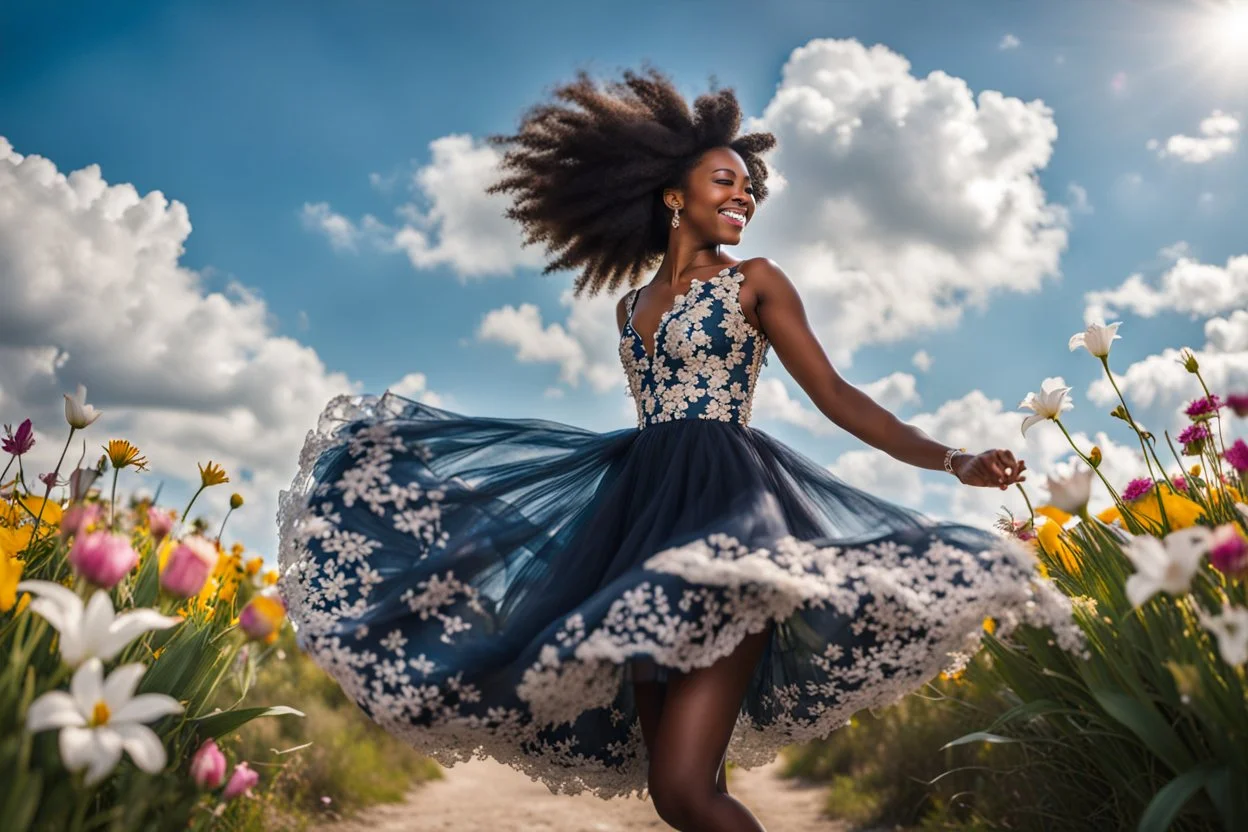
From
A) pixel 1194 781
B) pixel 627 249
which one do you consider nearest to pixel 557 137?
pixel 627 249

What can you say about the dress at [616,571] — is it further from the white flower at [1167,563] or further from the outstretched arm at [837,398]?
the white flower at [1167,563]

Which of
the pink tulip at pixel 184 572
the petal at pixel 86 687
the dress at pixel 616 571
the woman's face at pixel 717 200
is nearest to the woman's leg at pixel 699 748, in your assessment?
the dress at pixel 616 571

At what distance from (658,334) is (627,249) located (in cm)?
107

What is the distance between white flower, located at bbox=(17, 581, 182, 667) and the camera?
1633 mm

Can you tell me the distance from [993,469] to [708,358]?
3.29ft

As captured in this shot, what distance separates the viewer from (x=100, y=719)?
1583 millimetres

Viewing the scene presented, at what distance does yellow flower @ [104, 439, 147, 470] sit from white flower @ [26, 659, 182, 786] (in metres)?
1.72

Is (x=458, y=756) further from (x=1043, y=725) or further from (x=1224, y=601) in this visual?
(x=1224, y=601)

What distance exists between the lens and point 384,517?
258 centimetres

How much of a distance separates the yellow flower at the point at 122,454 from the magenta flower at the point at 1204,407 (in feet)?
11.4

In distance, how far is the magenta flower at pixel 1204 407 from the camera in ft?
10.1

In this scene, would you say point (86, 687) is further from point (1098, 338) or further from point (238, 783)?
point (1098, 338)

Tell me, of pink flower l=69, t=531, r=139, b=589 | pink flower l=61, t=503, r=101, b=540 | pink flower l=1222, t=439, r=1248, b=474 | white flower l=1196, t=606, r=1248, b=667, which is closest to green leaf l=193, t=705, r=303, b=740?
pink flower l=61, t=503, r=101, b=540

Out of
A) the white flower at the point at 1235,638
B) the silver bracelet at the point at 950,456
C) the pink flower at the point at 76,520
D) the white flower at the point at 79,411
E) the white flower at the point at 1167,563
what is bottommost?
the pink flower at the point at 76,520
